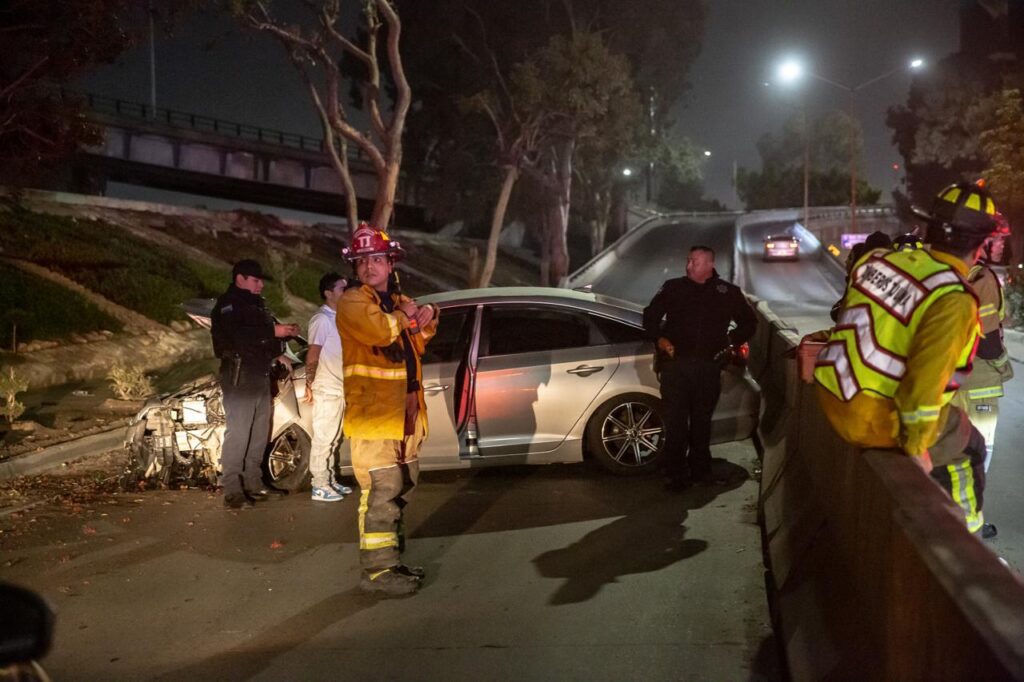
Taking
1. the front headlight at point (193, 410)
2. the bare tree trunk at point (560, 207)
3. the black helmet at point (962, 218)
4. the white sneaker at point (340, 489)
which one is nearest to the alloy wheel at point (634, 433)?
the white sneaker at point (340, 489)

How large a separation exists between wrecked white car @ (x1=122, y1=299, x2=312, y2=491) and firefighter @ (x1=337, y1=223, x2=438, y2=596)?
7.33ft

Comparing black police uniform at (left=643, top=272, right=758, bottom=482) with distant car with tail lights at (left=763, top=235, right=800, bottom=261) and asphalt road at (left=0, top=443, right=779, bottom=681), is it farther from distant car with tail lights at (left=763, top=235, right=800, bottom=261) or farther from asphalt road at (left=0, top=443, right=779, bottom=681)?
distant car with tail lights at (left=763, top=235, right=800, bottom=261)

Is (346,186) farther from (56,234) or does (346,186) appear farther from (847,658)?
(847,658)

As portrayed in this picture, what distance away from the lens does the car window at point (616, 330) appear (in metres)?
7.34

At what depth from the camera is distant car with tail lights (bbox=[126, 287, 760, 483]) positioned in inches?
276

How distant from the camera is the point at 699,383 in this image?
6812 millimetres

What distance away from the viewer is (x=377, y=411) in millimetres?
5031

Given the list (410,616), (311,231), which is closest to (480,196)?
(311,231)

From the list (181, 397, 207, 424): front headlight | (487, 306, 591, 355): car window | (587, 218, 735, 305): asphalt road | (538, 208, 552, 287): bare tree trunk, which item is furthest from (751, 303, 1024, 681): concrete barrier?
(538, 208, 552, 287): bare tree trunk

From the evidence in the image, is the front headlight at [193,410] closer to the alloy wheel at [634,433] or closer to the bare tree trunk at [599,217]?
the alloy wheel at [634,433]

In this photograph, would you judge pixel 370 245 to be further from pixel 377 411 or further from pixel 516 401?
pixel 516 401

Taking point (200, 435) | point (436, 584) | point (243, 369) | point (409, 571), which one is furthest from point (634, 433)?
point (200, 435)

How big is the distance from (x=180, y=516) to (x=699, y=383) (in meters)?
3.80

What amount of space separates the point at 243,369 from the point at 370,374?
7.17 feet
